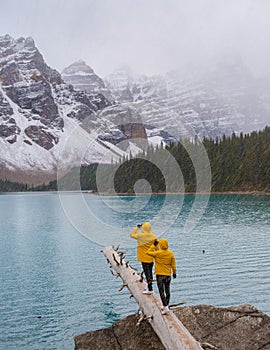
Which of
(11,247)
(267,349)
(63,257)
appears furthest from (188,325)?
(11,247)

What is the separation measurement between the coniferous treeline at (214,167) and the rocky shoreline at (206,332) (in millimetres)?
112895

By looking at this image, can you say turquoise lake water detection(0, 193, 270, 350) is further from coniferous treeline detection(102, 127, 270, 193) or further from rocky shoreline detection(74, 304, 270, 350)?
coniferous treeline detection(102, 127, 270, 193)

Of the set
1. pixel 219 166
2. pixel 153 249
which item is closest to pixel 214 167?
pixel 219 166

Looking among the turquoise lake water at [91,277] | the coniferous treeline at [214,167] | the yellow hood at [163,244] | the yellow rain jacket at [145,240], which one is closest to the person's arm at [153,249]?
the yellow hood at [163,244]

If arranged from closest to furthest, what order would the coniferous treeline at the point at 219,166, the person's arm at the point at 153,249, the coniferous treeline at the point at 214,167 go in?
the person's arm at the point at 153,249
the coniferous treeline at the point at 219,166
the coniferous treeline at the point at 214,167

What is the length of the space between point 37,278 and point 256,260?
20368 millimetres

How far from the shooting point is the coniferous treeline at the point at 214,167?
463 ft

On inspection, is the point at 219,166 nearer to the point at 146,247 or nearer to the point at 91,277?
the point at 91,277

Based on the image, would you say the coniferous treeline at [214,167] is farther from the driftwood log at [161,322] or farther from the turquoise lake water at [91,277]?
the driftwood log at [161,322]

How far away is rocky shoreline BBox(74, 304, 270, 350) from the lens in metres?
16.1

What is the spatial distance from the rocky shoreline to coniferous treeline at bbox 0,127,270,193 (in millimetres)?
112895

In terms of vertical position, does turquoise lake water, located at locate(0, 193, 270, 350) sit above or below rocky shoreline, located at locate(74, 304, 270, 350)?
below

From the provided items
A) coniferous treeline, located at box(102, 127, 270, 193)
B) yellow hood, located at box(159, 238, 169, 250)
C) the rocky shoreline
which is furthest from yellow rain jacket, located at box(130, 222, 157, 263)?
coniferous treeline, located at box(102, 127, 270, 193)

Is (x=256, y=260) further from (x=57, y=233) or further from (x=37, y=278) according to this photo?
(x=57, y=233)
